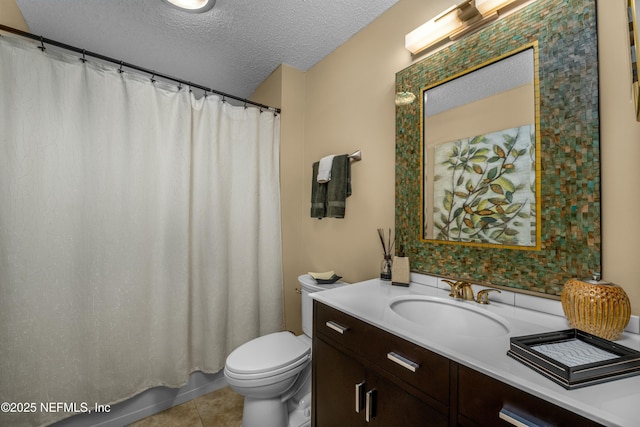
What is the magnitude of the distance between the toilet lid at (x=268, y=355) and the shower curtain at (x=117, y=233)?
1.56ft

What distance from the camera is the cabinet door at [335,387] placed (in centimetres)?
98

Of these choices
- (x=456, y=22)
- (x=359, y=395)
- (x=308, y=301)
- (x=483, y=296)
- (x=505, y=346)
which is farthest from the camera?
(x=308, y=301)

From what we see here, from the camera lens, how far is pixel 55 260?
1370 mm

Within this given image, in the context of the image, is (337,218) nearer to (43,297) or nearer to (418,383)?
(418,383)

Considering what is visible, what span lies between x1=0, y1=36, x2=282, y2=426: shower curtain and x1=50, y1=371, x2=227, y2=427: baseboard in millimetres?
106

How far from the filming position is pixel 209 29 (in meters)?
1.73

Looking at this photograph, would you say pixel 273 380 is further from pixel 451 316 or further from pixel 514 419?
pixel 514 419

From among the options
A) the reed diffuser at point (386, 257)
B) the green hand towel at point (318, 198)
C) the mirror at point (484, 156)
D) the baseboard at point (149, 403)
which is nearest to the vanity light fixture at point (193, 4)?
the green hand towel at point (318, 198)

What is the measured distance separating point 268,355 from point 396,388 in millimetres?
808

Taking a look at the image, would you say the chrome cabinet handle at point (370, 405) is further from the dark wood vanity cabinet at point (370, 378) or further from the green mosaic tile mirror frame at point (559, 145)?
the green mosaic tile mirror frame at point (559, 145)

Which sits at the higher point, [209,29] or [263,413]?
[209,29]

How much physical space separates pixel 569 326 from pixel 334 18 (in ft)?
6.16

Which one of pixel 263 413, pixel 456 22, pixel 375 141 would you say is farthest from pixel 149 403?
pixel 456 22

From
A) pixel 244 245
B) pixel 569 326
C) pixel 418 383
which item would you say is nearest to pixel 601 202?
pixel 569 326
